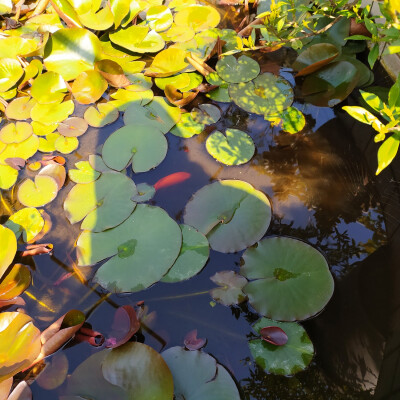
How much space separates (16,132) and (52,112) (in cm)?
24

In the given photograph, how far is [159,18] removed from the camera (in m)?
2.50

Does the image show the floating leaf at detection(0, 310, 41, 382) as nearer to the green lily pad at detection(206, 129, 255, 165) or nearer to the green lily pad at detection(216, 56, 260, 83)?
the green lily pad at detection(206, 129, 255, 165)

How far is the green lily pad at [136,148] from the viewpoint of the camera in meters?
1.82

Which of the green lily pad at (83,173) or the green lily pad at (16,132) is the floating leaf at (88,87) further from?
the green lily pad at (83,173)

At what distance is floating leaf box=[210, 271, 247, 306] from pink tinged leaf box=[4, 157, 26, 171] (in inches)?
48.1

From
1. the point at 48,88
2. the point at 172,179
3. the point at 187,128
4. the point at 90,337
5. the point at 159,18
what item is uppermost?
the point at 159,18

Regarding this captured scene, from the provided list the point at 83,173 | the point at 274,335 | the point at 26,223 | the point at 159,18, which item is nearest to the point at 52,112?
the point at 83,173

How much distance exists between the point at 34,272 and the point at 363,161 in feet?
5.79

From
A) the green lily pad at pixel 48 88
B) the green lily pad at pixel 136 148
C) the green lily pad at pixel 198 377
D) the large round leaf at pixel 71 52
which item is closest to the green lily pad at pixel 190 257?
the green lily pad at pixel 198 377

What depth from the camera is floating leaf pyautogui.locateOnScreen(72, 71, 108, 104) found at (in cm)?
210

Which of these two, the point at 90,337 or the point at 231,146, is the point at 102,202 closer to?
the point at 90,337

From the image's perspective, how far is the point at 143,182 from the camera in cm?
180

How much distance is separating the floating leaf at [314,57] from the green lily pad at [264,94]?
0.14 metres

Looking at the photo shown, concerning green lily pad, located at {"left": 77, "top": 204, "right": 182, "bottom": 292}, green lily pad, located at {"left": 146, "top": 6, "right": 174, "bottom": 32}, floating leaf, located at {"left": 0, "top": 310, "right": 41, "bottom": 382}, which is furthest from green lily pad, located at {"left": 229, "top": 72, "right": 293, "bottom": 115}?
floating leaf, located at {"left": 0, "top": 310, "right": 41, "bottom": 382}
